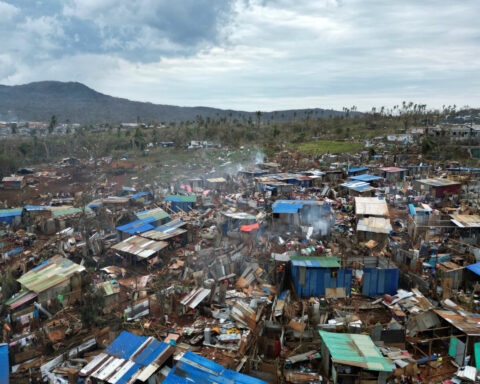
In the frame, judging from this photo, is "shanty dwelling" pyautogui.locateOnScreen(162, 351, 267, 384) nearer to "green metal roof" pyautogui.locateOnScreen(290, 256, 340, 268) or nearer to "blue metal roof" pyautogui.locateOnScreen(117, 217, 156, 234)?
"green metal roof" pyautogui.locateOnScreen(290, 256, 340, 268)

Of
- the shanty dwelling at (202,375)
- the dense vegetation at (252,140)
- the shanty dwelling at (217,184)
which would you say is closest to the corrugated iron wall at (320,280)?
the shanty dwelling at (202,375)

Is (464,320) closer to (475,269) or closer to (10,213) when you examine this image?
(475,269)

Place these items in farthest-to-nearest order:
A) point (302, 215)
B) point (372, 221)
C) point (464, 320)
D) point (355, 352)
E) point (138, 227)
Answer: point (302, 215) < point (138, 227) < point (372, 221) < point (464, 320) < point (355, 352)

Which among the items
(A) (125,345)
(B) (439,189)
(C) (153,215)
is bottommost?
(A) (125,345)

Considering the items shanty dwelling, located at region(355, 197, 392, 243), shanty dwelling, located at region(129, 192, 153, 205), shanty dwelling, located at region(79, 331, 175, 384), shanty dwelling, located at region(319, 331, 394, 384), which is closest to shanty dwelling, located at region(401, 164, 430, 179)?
shanty dwelling, located at region(355, 197, 392, 243)

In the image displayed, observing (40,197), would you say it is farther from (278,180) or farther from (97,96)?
(97,96)

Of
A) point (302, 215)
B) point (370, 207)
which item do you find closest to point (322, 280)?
point (302, 215)

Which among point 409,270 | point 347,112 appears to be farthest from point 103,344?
point 347,112

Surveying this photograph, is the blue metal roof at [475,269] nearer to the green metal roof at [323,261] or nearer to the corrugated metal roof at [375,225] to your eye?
the corrugated metal roof at [375,225]
